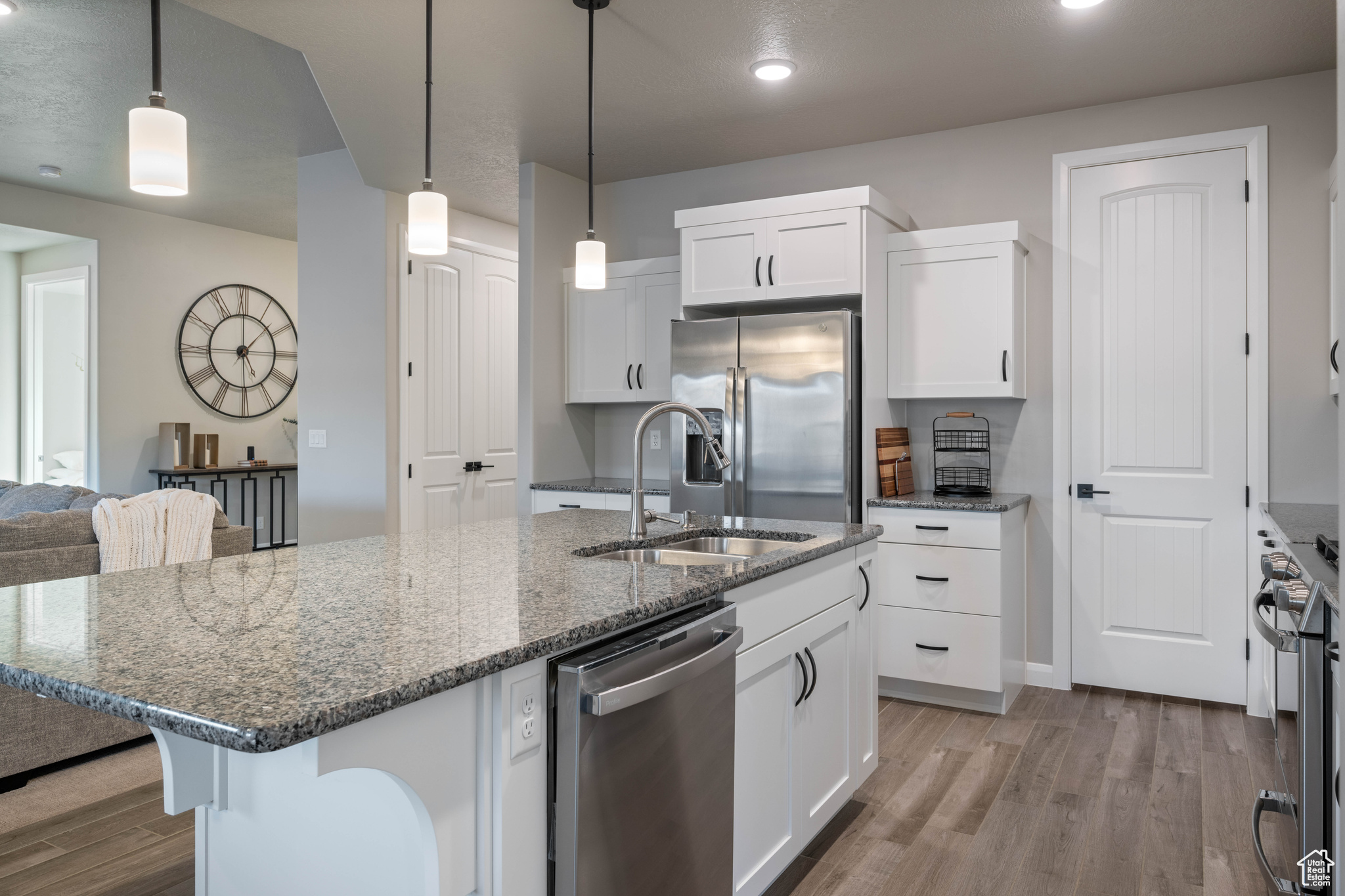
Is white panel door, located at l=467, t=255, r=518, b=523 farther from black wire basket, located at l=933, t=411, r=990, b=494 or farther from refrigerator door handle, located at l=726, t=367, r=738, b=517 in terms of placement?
black wire basket, located at l=933, t=411, r=990, b=494

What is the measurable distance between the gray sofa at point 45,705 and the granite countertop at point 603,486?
198cm

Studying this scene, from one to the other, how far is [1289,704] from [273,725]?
2.59 meters

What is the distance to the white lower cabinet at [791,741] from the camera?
184cm

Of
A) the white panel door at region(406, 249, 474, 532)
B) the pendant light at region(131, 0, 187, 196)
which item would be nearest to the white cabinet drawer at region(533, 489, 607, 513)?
the white panel door at region(406, 249, 474, 532)

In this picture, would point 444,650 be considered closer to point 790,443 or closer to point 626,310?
point 790,443

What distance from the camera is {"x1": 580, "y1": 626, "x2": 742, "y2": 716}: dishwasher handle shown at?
1294mm

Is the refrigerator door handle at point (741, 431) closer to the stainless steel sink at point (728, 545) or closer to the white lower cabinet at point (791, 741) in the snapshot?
the stainless steel sink at point (728, 545)

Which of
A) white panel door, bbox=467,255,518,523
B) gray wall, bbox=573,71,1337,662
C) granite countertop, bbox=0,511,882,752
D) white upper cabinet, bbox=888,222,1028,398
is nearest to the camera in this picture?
granite countertop, bbox=0,511,882,752

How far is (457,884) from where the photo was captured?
115 centimetres

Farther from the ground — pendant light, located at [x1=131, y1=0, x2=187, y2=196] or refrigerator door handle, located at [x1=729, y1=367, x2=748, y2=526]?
pendant light, located at [x1=131, y1=0, x2=187, y2=196]

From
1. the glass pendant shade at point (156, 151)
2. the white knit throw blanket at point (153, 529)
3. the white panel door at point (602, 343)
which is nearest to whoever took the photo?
the glass pendant shade at point (156, 151)

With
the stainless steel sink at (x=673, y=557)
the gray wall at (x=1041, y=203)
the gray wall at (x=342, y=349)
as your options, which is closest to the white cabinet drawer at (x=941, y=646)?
the gray wall at (x=1041, y=203)

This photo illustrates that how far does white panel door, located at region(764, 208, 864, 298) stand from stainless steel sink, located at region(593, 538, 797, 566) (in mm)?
1634

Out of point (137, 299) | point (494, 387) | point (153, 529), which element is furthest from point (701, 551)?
point (137, 299)
